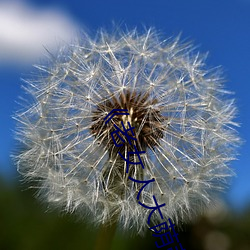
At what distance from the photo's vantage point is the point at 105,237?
205 centimetres

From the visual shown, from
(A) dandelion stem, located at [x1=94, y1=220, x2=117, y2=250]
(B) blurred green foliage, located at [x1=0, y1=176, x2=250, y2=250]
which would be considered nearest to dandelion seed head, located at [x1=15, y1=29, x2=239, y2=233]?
(A) dandelion stem, located at [x1=94, y1=220, x2=117, y2=250]

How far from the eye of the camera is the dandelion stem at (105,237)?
6.66 feet

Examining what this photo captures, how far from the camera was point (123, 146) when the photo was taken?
2434mm

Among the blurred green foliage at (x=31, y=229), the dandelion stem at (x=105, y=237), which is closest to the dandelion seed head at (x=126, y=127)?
the dandelion stem at (x=105, y=237)

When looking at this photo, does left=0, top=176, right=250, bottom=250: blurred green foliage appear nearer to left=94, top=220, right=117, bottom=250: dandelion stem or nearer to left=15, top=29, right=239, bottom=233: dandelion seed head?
left=15, top=29, right=239, bottom=233: dandelion seed head

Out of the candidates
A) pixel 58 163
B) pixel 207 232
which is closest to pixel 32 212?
pixel 207 232

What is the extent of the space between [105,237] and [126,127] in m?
0.53

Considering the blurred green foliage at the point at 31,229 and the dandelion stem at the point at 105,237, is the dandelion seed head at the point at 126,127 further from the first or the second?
the blurred green foliage at the point at 31,229

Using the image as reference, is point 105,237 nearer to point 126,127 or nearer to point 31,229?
point 126,127

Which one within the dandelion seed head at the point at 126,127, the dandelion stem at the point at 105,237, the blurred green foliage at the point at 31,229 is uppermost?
the blurred green foliage at the point at 31,229

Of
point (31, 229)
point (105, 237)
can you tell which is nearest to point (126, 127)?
point (105, 237)

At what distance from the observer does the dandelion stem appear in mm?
2031

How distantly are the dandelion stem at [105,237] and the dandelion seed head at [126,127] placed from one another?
8.0 inches

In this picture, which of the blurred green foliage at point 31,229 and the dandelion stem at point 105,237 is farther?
the blurred green foliage at point 31,229
